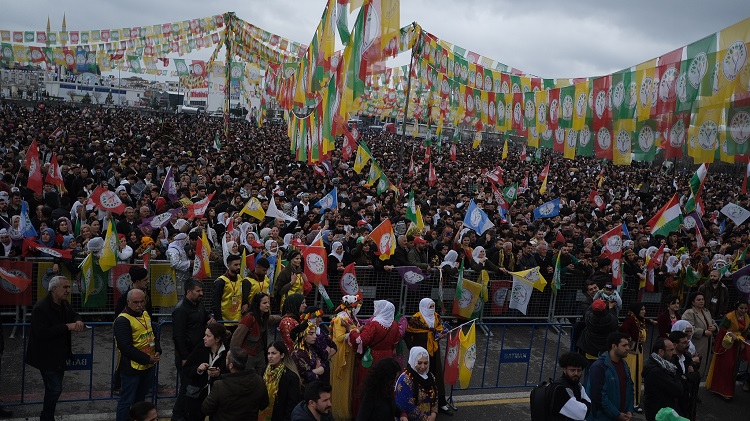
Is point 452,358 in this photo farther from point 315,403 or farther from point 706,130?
point 706,130

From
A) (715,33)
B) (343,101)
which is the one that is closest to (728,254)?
(715,33)

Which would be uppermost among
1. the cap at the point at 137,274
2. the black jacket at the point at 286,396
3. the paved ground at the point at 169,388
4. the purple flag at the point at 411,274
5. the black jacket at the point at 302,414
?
the cap at the point at 137,274

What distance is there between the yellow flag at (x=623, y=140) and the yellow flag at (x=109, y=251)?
8.35 metres

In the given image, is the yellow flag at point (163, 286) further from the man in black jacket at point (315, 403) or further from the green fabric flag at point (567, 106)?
the green fabric flag at point (567, 106)

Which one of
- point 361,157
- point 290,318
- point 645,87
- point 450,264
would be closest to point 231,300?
point 290,318

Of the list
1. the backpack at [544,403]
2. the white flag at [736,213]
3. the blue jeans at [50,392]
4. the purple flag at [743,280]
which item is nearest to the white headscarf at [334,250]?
the blue jeans at [50,392]

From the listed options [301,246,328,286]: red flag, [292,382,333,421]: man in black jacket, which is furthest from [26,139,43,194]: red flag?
[292,382,333,421]: man in black jacket

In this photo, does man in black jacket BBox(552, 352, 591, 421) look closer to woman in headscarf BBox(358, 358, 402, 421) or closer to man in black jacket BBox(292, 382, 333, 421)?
woman in headscarf BBox(358, 358, 402, 421)

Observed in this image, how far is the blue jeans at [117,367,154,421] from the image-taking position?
219 inches

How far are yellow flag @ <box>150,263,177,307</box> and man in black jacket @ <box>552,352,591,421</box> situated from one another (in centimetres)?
585

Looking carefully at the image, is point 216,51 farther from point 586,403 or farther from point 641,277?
point 586,403

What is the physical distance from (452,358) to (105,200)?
658 centimetres

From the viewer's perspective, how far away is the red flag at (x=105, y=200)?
10.0m

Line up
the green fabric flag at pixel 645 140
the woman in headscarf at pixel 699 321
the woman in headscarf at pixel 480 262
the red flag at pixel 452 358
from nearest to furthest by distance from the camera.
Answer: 1. the red flag at pixel 452 358
2. the woman in headscarf at pixel 699 321
3. the woman in headscarf at pixel 480 262
4. the green fabric flag at pixel 645 140
